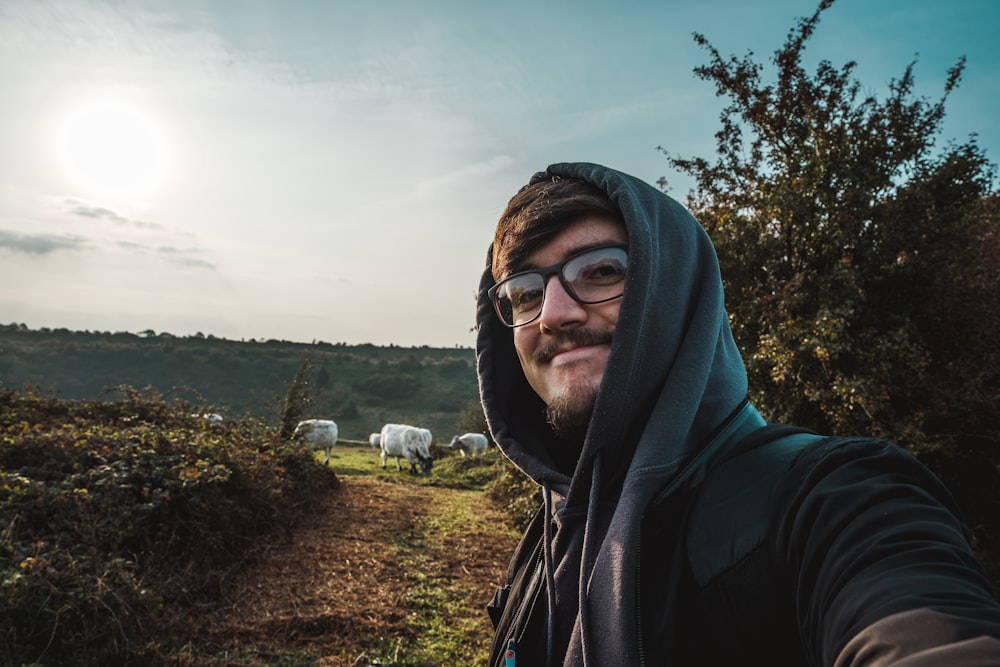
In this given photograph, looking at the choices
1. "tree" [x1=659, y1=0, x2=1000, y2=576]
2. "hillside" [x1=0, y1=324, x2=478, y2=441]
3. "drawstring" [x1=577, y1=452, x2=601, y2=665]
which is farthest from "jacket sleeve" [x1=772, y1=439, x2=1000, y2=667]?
"hillside" [x1=0, y1=324, x2=478, y2=441]

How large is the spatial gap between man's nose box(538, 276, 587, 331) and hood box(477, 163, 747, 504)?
0.21m

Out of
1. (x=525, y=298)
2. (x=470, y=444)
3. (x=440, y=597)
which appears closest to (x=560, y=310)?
(x=525, y=298)

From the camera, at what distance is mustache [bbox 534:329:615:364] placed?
1599mm

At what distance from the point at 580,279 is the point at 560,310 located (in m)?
0.13

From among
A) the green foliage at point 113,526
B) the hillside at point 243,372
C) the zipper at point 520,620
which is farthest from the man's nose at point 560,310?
the hillside at point 243,372

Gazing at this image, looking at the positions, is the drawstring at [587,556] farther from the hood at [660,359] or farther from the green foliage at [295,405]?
the green foliage at [295,405]

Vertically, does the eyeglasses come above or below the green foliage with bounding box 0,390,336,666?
above

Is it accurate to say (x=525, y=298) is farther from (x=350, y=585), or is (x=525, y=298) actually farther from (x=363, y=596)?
(x=350, y=585)

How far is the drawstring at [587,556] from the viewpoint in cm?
117

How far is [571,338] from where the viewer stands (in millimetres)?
1646

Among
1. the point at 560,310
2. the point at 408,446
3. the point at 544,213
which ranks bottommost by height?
the point at 408,446

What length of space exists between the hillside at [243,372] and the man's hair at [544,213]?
47.6m

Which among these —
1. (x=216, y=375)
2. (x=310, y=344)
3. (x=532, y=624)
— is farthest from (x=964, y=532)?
(x=310, y=344)

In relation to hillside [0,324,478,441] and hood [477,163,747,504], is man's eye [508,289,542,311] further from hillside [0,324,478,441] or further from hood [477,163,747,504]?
hillside [0,324,478,441]
